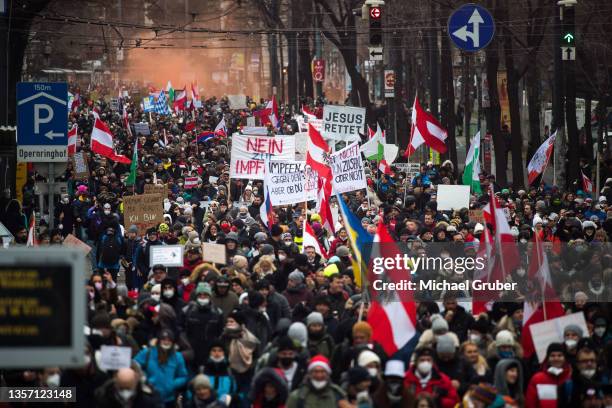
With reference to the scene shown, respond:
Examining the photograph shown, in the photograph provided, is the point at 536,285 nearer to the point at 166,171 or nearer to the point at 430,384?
the point at 430,384

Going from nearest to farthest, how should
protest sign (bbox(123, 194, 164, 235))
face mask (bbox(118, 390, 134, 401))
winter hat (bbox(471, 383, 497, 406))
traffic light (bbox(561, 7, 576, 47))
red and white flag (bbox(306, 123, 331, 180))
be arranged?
winter hat (bbox(471, 383, 497, 406)) < face mask (bbox(118, 390, 134, 401)) < protest sign (bbox(123, 194, 164, 235)) < red and white flag (bbox(306, 123, 331, 180)) < traffic light (bbox(561, 7, 576, 47))

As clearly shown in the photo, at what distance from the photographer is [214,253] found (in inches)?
659

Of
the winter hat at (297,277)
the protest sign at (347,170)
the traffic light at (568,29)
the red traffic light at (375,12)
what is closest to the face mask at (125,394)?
the winter hat at (297,277)

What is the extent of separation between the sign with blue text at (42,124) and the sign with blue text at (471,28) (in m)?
10.6

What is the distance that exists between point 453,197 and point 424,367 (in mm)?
13618

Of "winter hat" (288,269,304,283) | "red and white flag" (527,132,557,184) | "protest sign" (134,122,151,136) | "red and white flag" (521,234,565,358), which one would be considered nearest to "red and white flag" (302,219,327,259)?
"winter hat" (288,269,304,283)

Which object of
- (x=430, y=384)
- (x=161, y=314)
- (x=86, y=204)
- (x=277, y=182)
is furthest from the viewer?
(x=86, y=204)

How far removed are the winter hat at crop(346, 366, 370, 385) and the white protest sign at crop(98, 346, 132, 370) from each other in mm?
1743

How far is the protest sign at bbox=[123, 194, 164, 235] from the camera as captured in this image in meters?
21.6

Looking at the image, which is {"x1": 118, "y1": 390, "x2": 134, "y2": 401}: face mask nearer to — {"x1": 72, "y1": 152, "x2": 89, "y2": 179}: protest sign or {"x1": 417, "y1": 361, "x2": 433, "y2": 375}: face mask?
{"x1": 417, "y1": 361, "x2": 433, "y2": 375}: face mask

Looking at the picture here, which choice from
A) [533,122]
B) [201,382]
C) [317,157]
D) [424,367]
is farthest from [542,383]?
[533,122]

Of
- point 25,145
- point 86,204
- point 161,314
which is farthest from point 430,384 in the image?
point 86,204

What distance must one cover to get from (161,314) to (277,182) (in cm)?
923

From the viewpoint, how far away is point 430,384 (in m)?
10.5
